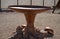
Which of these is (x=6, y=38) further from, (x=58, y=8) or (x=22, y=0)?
(x=58, y=8)

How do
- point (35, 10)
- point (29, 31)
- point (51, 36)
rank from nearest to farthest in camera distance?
point (35, 10) → point (29, 31) → point (51, 36)

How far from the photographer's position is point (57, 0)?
8.18 meters

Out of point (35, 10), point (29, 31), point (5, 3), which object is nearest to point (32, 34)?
point (29, 31)

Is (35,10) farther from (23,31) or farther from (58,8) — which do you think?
(58,8)

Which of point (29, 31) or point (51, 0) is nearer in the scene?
point (29, 31)

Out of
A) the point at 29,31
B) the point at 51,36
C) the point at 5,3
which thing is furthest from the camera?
the point at 5,3

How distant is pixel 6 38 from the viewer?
3539 millimetres

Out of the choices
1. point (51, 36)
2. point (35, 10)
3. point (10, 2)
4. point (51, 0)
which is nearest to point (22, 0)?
point (10, 2)

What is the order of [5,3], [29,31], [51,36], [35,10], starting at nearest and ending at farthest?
[35,10] → [29,31] → [51,36] → [5,3]

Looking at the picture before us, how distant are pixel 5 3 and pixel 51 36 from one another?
4.61 m

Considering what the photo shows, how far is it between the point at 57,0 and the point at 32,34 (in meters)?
5.16

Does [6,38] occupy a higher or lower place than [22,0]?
lower

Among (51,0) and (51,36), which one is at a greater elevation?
(51,0)

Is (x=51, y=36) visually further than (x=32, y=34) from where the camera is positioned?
Yes
